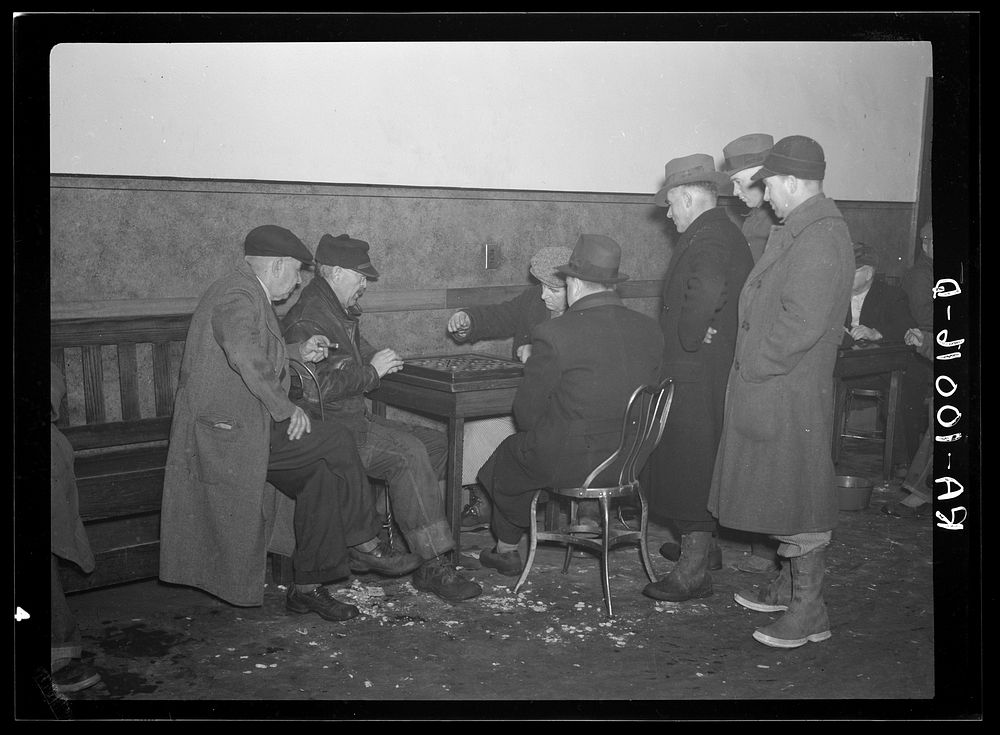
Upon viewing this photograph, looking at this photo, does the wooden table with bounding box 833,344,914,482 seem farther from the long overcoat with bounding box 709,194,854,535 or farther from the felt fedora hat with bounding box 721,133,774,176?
the long overcoat with bounding box 709,194,854,535

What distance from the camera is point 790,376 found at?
3.86 meters

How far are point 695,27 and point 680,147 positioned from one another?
2220 mm

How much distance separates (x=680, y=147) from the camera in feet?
19.2

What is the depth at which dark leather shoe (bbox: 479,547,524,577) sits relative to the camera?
4.73 m

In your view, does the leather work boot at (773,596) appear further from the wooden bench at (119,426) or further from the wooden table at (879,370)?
the wooden bench at (119,426)

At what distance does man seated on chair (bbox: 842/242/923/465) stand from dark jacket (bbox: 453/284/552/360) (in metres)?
2.11

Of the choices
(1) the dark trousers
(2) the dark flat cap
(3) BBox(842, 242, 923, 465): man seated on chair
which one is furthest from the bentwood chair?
(3) BBox(842, 242, 923, 465): man seated on chair

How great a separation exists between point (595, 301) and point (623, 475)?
776 mm

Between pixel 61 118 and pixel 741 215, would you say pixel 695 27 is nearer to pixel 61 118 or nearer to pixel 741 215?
pixel 61 118

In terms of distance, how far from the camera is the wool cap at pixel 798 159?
12.5 ft
